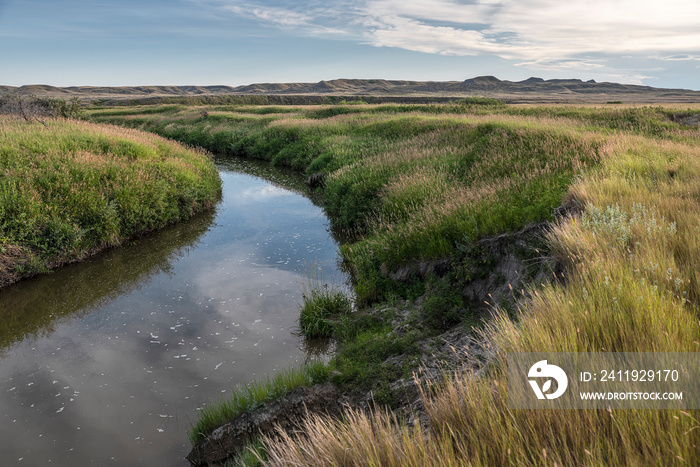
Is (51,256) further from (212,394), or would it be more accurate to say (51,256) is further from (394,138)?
(394,138)

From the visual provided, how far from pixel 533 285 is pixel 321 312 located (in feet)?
13.3

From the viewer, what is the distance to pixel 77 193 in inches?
419

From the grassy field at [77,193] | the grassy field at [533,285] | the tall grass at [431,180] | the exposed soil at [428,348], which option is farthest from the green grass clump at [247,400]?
the grassy field at [77,193]

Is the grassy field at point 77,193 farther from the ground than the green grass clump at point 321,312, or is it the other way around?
the grassy field at point 77,193

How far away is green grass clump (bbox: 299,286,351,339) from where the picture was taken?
703 centimetres

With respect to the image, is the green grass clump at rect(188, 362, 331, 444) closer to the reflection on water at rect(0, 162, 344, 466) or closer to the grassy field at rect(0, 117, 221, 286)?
the reflection on water at rect(0, 162, 344, 466)

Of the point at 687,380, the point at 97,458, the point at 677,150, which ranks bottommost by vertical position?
the point at 97,458

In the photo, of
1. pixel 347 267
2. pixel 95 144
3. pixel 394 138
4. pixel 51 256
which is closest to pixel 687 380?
pixel 347 267

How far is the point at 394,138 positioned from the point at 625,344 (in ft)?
63.4

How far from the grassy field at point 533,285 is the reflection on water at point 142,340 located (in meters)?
1.55

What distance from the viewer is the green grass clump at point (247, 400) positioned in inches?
188

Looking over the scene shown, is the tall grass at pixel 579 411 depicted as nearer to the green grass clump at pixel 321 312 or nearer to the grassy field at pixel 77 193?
the green grass clump at pixel 321 312

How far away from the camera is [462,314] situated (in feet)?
20.0

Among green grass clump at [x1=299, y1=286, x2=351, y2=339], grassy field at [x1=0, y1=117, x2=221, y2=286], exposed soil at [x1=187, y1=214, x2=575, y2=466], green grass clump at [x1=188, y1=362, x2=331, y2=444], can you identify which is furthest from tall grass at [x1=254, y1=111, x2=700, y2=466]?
grassy field at [x1=0, y1=117, x2=221, y2=286]
